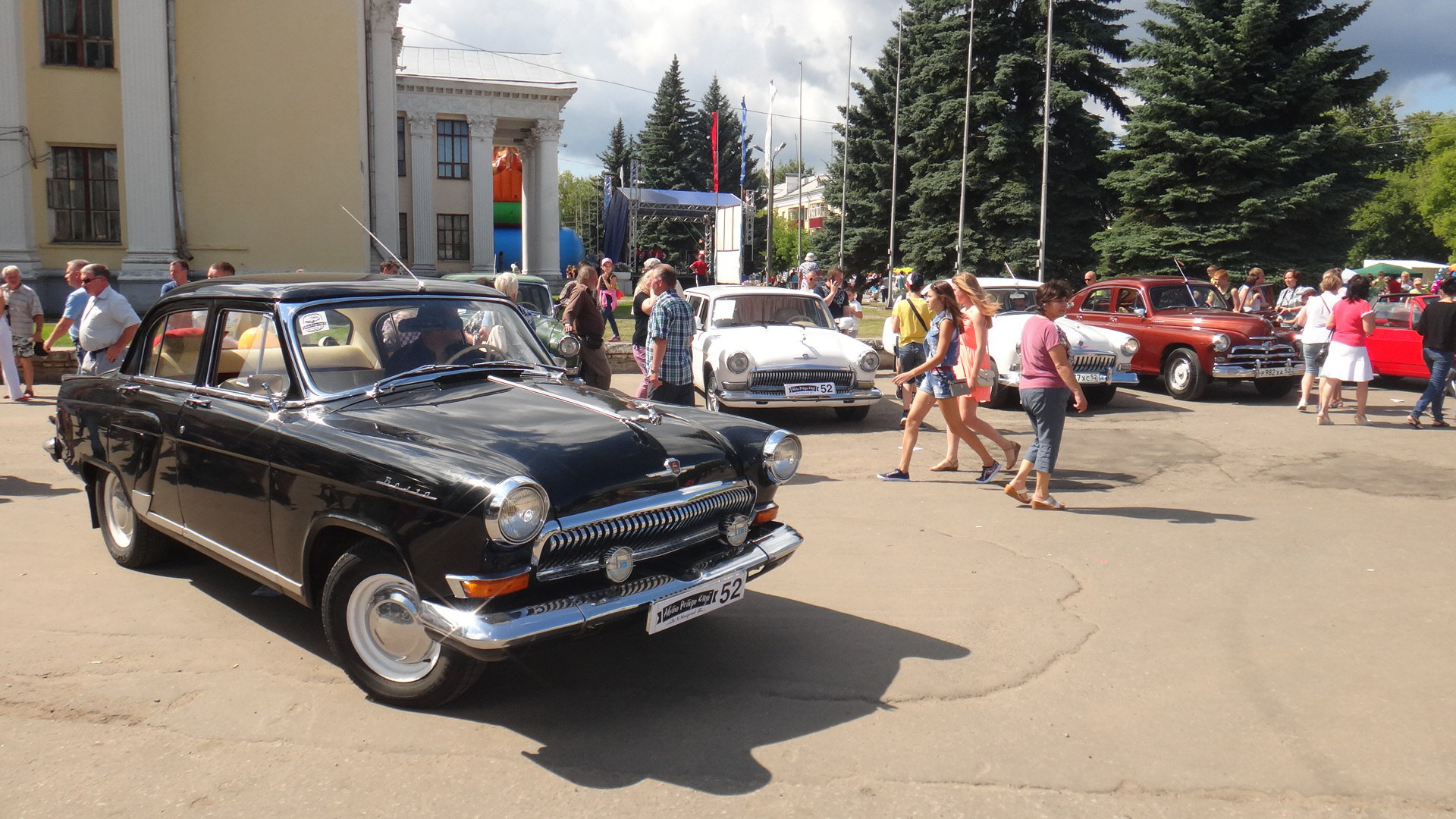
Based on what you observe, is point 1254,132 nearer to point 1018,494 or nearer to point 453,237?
point 1018,494

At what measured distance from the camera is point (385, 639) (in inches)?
167

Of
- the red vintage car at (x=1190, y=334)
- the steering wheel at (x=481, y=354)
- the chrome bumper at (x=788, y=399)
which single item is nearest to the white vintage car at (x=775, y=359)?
the chrome bumper at (x=788, y=399)

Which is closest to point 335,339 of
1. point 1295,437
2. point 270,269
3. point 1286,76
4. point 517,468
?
point 517,468

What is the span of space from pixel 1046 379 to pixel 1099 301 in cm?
958

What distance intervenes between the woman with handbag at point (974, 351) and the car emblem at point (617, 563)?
5125mm

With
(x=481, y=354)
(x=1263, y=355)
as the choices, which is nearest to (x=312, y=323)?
(x=481, y=354)

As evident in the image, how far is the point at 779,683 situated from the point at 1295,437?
9.33m

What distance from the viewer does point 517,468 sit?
396 cm

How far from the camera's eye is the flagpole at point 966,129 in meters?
32.9

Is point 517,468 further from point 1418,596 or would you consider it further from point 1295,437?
point 1295,437

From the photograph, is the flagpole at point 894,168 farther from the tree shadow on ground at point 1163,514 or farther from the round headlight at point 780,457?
the round headlight at point 780,457

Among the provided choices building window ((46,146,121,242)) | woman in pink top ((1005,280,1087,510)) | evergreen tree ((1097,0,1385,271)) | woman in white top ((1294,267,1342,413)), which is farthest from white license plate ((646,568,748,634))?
evergreen tree ((1097,0,1385,271))

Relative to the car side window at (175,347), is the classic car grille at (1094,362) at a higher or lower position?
lower

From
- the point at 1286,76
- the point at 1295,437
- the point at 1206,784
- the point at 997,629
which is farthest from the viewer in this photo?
the point at 1286,76
